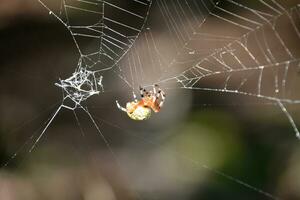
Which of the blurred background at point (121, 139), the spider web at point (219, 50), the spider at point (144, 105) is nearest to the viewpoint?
the spider at point (144, 105)

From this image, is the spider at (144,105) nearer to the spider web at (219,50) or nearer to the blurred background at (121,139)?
the spider web at (219,50)

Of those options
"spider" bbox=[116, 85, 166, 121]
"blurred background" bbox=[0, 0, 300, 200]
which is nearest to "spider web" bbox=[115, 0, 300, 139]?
"blurred background" bbox=[0, 0, 300, 200]

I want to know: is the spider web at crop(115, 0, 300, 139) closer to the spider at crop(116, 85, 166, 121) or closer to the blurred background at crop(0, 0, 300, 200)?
the blurred background at crop(0, 0, 300, 200)

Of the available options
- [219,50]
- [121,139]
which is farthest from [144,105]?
[121,139]

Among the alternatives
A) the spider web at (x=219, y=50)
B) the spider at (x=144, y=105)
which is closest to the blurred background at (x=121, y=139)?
the spider web at (x=219, y=50)

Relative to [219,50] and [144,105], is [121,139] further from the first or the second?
[144,105]

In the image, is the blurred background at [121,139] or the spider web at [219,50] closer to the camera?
the spider web at [219,50]

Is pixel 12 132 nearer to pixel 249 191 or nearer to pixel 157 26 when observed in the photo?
pixel 157 26

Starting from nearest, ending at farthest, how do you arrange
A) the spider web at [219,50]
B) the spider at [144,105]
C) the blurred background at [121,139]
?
the spider at [144,105] → the spider web at [219,50] → the blurred background at [121,139]

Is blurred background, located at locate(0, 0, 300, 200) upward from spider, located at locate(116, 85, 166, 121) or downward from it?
downward
